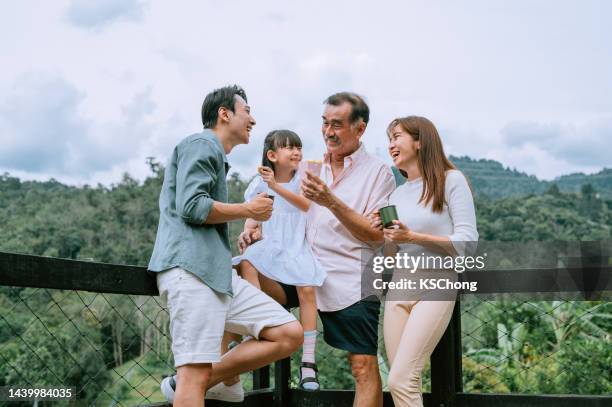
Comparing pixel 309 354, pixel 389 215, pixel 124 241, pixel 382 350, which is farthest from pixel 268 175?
pixel 124 241

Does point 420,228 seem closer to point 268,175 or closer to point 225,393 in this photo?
point 268,175

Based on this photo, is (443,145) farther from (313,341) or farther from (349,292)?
(313,341)

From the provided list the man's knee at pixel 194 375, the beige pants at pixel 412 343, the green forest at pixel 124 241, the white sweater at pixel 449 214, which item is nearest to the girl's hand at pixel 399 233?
the white sweater at pixel 449 214

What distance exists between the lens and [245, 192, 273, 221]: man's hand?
2570 mm

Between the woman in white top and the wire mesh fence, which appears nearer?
the woman in white top

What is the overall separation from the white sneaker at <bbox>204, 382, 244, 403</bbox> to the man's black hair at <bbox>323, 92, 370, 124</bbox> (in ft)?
3.79

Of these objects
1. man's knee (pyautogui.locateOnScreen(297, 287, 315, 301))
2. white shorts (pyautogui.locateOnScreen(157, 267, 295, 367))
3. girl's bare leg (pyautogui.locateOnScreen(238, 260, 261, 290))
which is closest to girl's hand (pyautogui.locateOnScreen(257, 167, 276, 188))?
girl's bare leg (pyautogui.locateOnScreen(238, 260, 261, 290))

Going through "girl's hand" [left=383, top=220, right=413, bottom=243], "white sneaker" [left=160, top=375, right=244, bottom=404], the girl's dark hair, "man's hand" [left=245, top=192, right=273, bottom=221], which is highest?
the girl's dark hair

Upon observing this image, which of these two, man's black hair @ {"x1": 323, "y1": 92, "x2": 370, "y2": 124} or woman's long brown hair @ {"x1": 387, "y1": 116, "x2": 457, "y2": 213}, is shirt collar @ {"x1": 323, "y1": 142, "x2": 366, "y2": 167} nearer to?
man's black hair @ {"x1": 323, "y1": 92, "x2": 370, "y2": 124}

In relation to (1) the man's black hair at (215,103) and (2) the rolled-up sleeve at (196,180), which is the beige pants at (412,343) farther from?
(1) the man's black hair at (215,103)

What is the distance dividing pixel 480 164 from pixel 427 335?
35019 mm

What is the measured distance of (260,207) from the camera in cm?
259

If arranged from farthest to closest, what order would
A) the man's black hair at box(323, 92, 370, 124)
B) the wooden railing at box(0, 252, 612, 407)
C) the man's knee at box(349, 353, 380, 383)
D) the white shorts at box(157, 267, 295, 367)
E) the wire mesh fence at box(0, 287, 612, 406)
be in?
the wire mesh fence at box(0, 287, 612, 406)
the man's black hair at box(323, 92, 370, 124)
the man's knee at box(349, 353, 380, 383)
the white shorts at box(157, 267, 295, 367)
the wooden railing at box(0, 252, 612, 407)

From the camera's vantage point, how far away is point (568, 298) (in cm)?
326
